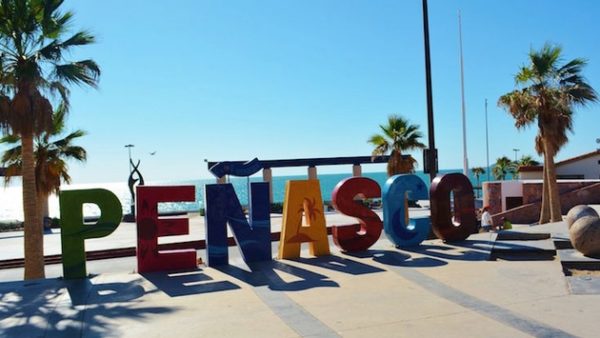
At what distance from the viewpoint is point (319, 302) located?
859 centimetres

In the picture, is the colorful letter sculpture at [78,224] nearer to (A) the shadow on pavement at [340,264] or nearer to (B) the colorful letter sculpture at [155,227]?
(B) the colorful letter sculpture at [155,227]

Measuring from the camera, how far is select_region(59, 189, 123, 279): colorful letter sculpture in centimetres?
1077

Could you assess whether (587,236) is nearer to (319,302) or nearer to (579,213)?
(579,213)

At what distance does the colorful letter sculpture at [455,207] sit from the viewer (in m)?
14.5

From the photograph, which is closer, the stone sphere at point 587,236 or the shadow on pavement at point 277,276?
the shadow on pavement at point 277,276

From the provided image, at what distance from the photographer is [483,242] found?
1458cm

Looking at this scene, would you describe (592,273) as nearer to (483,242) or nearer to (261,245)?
(483,242)

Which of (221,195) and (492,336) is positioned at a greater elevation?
(221,195)

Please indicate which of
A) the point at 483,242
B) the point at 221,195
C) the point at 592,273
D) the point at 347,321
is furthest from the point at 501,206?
the point at 347,321

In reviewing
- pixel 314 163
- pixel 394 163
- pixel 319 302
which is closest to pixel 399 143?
pixel 394 163

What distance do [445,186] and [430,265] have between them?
12.0 ft

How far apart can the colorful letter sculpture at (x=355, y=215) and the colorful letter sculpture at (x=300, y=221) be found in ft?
1.60

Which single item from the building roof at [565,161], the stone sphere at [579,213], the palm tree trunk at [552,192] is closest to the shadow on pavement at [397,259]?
the stone sphere at [579,213]

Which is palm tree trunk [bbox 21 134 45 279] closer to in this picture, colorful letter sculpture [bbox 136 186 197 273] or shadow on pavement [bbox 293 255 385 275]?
colorful letter sculpture [bbox 136 186 197 273]
